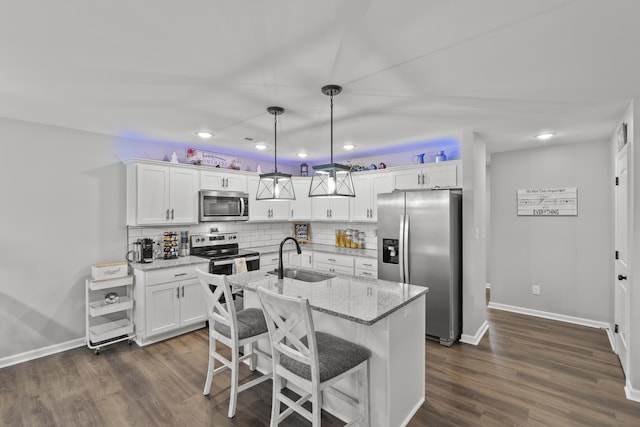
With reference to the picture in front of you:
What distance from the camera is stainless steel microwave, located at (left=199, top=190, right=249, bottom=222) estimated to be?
439 centimetres

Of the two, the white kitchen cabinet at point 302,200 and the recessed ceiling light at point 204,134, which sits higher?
the recessed ceiling light at point 204,134

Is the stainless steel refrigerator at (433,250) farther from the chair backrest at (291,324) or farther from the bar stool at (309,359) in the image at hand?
the chair backrest at (291,324)

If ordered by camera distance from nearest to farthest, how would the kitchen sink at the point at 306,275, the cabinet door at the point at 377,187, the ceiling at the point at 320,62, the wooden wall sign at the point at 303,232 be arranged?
the ceiling at the point at 320,62 → the kitchen sink at the point at 306,275 → the cabinet door at the point at 377,187 → the wooden wall sign at the point at 303,232

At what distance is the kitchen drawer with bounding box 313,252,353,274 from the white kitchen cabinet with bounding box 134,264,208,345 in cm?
179

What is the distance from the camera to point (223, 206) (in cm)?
461

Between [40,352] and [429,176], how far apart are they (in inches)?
197

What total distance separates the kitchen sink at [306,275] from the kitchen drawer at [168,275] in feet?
3.94

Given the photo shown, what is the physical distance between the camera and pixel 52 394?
2.67 m

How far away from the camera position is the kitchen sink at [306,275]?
9.93 ft

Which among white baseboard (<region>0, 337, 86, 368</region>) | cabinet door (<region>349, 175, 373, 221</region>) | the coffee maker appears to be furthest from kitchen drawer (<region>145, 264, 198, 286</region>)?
cabinet door (<region>349, 175, 373, 221</region>)

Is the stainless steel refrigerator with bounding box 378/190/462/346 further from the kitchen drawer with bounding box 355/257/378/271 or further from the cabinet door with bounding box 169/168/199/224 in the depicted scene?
the cabinet door with bounding box 169/168/199/224

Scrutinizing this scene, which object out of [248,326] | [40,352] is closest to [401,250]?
[248,326]

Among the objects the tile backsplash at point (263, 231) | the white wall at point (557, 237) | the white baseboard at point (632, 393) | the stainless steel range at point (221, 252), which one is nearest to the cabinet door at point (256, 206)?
the tile backsplash at point (263, 231)

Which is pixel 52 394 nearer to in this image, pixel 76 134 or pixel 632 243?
pixel 76 134
